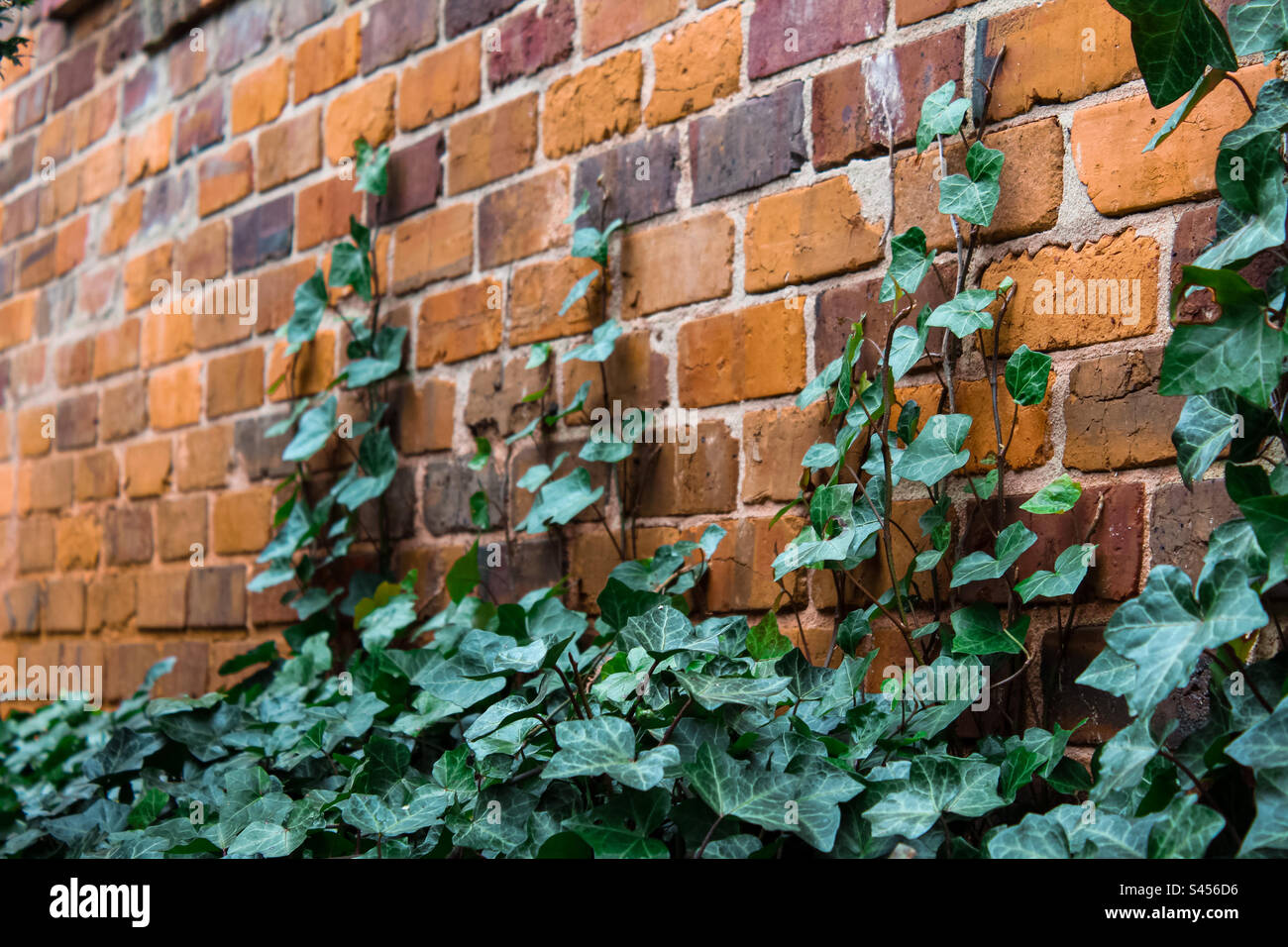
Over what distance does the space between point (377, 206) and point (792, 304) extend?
36.7 inches

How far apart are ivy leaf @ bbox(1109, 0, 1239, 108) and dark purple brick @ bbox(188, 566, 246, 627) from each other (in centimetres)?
179

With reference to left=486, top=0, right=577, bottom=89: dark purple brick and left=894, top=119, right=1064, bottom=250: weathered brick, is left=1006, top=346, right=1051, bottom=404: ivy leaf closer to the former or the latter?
left=894, top=119, right=1064, bottom=250: weathered brick

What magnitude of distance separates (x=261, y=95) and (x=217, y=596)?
3.45ft

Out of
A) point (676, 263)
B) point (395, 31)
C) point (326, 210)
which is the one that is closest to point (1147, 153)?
point (676, 263)

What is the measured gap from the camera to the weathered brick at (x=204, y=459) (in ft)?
7.06

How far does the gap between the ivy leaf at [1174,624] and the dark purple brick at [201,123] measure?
2.13 m

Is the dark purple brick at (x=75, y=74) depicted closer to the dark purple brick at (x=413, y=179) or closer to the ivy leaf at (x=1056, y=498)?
the dark purple brick at (x=413, y=179)

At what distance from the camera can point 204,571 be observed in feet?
7.07

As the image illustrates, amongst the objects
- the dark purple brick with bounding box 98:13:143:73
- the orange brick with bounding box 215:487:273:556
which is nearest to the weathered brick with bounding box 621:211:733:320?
the orange brick with bounding box 215:487:273:556

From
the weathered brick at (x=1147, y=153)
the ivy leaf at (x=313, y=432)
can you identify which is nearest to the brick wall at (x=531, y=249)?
the weathered brick at (x=1147, y=153)

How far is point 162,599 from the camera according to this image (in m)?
2.26
